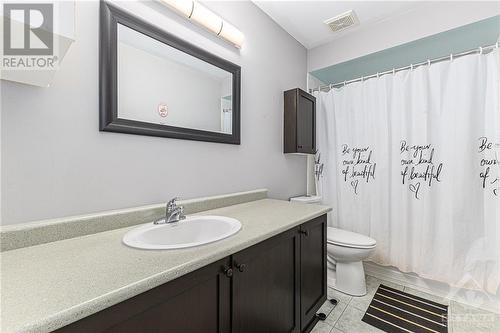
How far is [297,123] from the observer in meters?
2.04

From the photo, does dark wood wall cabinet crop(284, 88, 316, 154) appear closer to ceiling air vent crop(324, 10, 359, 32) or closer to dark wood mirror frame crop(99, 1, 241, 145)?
ceiling air vent crop(324, 10, 359, 32)

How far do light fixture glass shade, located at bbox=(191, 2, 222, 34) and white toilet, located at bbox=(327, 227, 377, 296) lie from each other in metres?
1.80

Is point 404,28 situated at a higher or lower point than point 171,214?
higher

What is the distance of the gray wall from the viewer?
31.7 inches

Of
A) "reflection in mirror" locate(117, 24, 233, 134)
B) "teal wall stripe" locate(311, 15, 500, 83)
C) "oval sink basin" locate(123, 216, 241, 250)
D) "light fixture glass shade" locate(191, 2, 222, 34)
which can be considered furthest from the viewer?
"teal wall stripe" locate(311, 15, 500, 83)

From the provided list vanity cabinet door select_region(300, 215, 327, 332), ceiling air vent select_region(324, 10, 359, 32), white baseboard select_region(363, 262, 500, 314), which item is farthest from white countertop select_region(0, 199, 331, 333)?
ceiling air vent select_region(324, 10, 359, 32)

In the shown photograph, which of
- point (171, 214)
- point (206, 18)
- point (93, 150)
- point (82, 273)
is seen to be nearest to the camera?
point (82, 273)

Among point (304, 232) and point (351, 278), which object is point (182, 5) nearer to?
point (304, 232)

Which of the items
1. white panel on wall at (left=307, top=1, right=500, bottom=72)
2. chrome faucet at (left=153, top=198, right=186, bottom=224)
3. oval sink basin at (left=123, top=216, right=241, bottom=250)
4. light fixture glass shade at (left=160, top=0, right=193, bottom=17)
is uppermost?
white panel on wall at (left=307, top=1, right=500, bottom=72)

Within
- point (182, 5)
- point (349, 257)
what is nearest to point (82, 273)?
point (182, 5)

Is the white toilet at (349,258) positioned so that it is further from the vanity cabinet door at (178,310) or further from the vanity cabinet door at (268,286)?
the vanity cabinet door at (178,310)

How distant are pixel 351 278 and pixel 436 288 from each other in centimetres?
73

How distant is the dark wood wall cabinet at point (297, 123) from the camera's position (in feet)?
6.70

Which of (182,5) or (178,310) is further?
(182,5)
